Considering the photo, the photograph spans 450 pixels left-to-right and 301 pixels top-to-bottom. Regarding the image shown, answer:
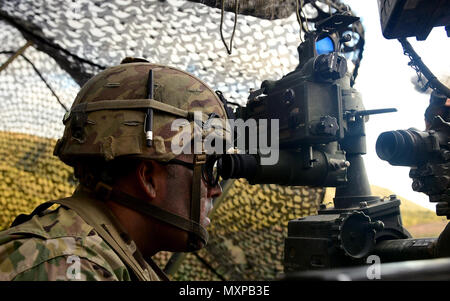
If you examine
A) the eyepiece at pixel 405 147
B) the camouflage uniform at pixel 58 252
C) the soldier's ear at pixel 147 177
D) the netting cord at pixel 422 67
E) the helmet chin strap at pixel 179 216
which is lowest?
the camouflage uniform at pixel 58 252

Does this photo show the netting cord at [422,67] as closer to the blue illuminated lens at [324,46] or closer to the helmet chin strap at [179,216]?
the blue illuminated lens at [324,46]

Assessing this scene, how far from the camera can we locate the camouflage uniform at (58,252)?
894 millimetres

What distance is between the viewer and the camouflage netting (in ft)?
8.53

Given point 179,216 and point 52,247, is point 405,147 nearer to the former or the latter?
point 179,216

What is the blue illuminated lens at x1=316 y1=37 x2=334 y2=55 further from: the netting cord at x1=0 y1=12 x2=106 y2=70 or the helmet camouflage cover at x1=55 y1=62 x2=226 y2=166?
the netting cord at x1=0 y1=12 x2=106 y2=70

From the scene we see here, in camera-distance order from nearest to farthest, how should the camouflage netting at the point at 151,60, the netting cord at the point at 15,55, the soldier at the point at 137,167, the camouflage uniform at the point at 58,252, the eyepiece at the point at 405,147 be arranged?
the camouflage uniform at the point at 58,252 < the soldier at the point at 137,167 < the eyepiece at the point at 405,147 < the camouflage netting at the point at 151,60 < the netting cord at the point at 15,55

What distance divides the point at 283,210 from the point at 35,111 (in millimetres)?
1820

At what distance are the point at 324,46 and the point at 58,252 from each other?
5.18ft

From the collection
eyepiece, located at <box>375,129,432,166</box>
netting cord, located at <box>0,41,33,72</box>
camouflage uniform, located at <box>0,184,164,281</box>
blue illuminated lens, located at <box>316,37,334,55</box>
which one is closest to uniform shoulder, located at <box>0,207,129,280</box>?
camouflage uniform, located at <box>0,184,164,281</box>

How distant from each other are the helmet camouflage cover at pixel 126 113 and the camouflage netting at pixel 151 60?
1122 mm

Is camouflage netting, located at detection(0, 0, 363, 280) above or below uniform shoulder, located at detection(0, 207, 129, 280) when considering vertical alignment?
above

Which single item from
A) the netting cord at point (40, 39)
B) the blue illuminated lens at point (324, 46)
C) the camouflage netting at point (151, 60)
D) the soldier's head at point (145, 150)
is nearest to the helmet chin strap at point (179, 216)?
the soldier's head at point (145, 150)

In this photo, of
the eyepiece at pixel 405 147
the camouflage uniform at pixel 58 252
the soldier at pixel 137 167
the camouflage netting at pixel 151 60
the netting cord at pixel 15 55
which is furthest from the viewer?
the netting cord at pixel 15 55

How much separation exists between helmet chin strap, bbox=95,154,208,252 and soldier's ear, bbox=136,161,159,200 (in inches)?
1.2
